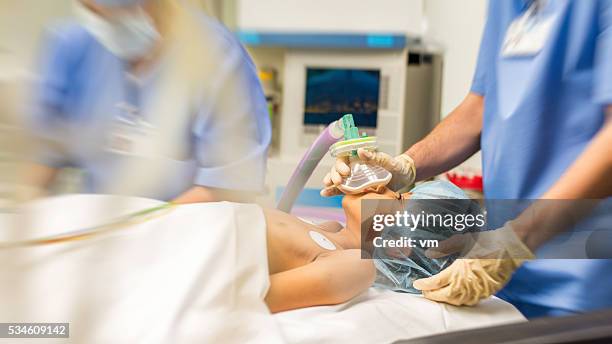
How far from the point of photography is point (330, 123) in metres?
0.74

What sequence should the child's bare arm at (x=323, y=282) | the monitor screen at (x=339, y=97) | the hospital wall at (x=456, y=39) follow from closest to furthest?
the child's bare arm at (x=323, y=282)
the monitor screen at (x=339, y=97)
the hospital wall at (x=456, y=39)

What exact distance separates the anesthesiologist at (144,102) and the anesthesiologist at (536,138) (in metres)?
0.18

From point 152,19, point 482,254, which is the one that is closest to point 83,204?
point 152,19

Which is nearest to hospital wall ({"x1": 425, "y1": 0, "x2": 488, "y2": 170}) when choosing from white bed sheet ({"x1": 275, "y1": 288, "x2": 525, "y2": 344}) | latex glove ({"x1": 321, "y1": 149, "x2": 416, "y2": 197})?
latex glove ({"x1": 321, "y1": 149, "x2": 416, "y2": 197})

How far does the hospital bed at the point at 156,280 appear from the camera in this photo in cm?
54

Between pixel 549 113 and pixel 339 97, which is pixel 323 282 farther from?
pixel 549 113

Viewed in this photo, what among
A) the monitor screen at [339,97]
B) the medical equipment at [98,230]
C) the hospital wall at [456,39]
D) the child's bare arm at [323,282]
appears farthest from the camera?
the hospital wall at [456,39]

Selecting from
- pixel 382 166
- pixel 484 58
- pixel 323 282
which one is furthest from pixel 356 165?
pixel 484 58

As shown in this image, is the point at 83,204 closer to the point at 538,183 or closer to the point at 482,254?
the point at 482,254

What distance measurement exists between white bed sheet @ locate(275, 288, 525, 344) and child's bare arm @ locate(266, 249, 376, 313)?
0.04 ft

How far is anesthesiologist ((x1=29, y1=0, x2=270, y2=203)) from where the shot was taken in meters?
0.54

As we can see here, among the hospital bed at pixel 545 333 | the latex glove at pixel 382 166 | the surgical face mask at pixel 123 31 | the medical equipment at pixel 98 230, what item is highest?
the surgical face mask at pixel 123 31

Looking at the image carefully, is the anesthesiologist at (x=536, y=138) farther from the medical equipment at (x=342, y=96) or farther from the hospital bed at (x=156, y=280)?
the hospital bed at (x=156, y=280)

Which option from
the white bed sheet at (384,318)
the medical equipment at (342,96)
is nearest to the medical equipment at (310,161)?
the medical equipment at (342,96)
